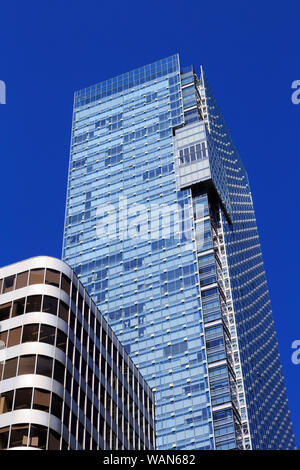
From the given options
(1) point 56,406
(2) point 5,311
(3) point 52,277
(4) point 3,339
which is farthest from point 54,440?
(3) point 52,277

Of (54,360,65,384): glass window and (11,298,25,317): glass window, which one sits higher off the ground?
(11,298,25,317): glass window

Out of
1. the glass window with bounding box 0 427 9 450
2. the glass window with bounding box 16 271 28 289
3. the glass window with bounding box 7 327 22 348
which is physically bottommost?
the glass window with bounding box 0 427 9 450

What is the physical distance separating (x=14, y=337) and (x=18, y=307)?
301cm

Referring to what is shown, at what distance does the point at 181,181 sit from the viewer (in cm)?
17162

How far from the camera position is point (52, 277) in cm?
6938

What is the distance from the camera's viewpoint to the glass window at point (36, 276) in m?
68.4

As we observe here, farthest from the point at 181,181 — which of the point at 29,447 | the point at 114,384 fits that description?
the point at 29,447

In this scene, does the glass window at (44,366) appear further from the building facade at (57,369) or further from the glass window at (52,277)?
the glass window at (52,277)

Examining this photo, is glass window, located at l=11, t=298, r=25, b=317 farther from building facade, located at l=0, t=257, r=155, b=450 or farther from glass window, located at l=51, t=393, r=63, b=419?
glass window, located at l=51, t=393, r=63, b=419

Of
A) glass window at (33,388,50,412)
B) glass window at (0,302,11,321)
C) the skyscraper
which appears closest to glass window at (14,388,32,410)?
glass window at (33,388,50,412)

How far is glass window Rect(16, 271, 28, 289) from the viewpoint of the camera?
68.5m

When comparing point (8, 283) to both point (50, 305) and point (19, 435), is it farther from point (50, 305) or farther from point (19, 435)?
point (19, 435)

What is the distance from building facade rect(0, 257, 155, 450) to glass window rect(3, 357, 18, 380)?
9cm
